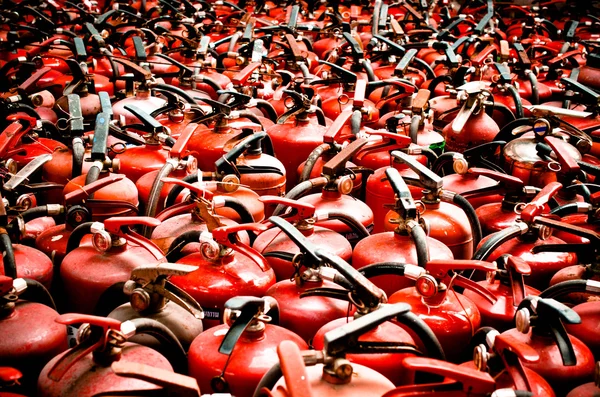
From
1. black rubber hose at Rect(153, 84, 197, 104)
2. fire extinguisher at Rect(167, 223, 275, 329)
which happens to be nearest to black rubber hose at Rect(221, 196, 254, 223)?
fire extinguisher at Rect(167, 223, 275, 329)

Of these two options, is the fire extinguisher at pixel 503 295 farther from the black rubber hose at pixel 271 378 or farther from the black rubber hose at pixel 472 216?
the black rubber hose at pixel 271 378

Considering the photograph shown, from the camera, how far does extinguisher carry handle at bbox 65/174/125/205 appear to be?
165cm

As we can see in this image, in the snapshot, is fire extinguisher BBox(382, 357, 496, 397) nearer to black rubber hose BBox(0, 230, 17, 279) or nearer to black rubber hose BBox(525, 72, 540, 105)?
black rubber hose BBox(0, 230, 17, 279)

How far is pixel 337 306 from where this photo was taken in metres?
1.38

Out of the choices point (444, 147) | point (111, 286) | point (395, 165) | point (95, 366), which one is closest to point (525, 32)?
point (444, 147)

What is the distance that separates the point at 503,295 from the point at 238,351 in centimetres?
63

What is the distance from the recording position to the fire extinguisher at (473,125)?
245cm

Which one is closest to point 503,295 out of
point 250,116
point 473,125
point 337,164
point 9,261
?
point 337,164

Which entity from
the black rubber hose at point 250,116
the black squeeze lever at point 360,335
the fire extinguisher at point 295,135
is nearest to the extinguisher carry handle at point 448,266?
the black squeeze lever at point 360,335

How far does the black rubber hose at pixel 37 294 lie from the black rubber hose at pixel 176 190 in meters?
0.53

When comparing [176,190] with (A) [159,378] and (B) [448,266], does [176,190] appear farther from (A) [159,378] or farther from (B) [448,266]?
(A) [159,378]

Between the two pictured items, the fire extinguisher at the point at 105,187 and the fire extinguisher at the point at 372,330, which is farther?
the fire extinguisher at the point at 105,187

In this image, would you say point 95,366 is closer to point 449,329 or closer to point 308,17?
point 449,329

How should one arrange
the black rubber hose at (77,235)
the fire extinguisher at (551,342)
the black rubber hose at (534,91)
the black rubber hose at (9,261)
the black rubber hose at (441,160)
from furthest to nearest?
the black rubber hose at (534,91), the black rubber hose at (441,160), the black rubber hose at (77,235), the black rubber hose at (9,261), the fire extinguisher at (551,342)
